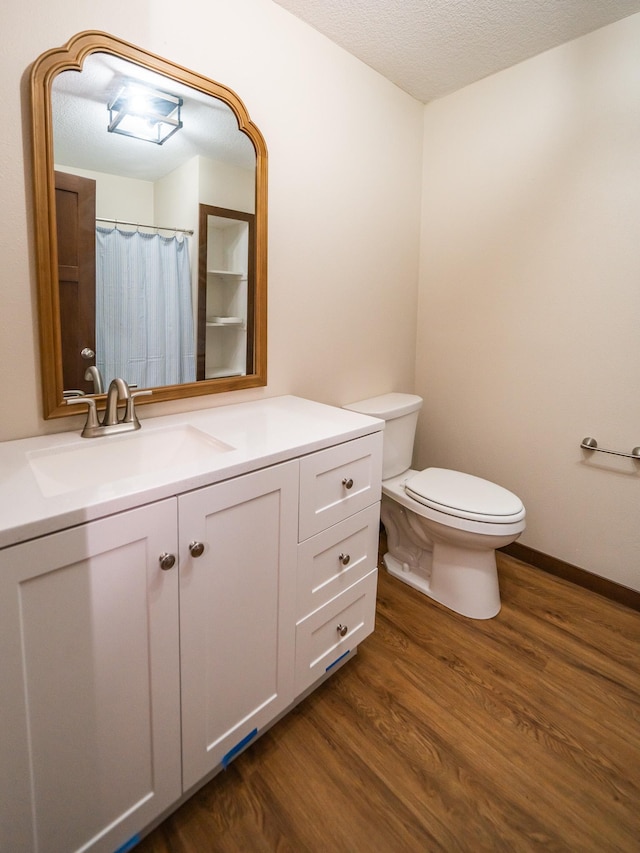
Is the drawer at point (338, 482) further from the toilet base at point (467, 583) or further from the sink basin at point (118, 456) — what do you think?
the toilet base at point (467, 583)

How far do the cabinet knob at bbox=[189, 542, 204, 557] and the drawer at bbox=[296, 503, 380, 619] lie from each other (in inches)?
13.3

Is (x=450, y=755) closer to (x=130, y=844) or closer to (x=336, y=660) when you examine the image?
(x=336, y=660)

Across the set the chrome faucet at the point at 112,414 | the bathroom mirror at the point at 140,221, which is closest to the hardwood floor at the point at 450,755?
the chrome faucet at the point at 112,414

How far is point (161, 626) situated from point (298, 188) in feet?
5.33

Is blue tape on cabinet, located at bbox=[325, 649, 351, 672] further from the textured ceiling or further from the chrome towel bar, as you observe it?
the textured ceiling

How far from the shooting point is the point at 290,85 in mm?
1714

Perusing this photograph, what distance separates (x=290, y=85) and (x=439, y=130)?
0.99 metres

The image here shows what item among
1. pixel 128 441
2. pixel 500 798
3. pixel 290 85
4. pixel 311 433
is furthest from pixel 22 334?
pixel 500 798

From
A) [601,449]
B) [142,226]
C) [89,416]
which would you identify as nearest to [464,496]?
[601,449]

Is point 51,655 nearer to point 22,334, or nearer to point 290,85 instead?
point 22,334

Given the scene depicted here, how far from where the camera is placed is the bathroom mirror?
120cm

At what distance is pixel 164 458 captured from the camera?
1.30 m

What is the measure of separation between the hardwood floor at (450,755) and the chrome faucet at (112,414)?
3.25 feet

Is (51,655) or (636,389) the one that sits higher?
(636,389)
